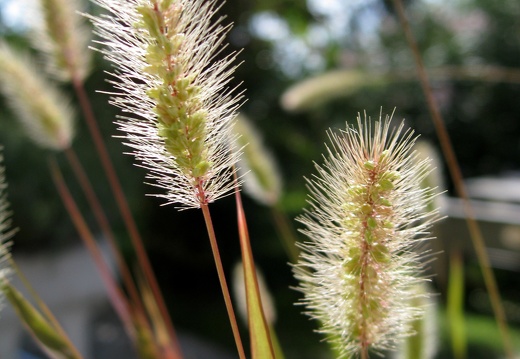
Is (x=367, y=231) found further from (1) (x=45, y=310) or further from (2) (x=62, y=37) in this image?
(2) (x=62, y=37)

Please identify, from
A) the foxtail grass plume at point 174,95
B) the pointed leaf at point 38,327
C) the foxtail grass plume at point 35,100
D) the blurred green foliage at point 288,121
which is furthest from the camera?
the blurred green foliage at point 288,121

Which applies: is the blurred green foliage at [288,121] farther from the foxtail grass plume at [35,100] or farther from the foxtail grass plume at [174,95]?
the foxtail grass plume at [174,95]

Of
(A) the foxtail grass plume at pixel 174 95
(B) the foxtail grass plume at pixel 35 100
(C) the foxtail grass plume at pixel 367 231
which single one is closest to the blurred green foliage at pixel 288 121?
(B) the foxtail grass plume at pixel 35 100

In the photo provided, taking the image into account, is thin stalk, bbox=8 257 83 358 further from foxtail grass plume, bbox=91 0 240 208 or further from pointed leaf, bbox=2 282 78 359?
foxtail grass plume, bbox=91 0 240 208

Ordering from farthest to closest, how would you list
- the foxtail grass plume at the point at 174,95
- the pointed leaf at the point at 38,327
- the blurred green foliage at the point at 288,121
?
1. the blurred green foliage at the point at 288,121
2. the pointed leaf at the point at 38,327
3. the foxtail grass plume at the point at 174,95

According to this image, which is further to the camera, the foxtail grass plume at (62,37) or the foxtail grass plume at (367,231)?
the foxtail grass plume at (62,37)

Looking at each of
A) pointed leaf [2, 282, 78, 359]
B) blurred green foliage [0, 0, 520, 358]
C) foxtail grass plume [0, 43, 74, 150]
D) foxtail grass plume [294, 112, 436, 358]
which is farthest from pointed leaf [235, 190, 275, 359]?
blurred green foliage [0, 0, 520, 358]

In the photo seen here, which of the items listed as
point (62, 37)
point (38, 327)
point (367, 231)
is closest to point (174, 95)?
point (367, 231)
